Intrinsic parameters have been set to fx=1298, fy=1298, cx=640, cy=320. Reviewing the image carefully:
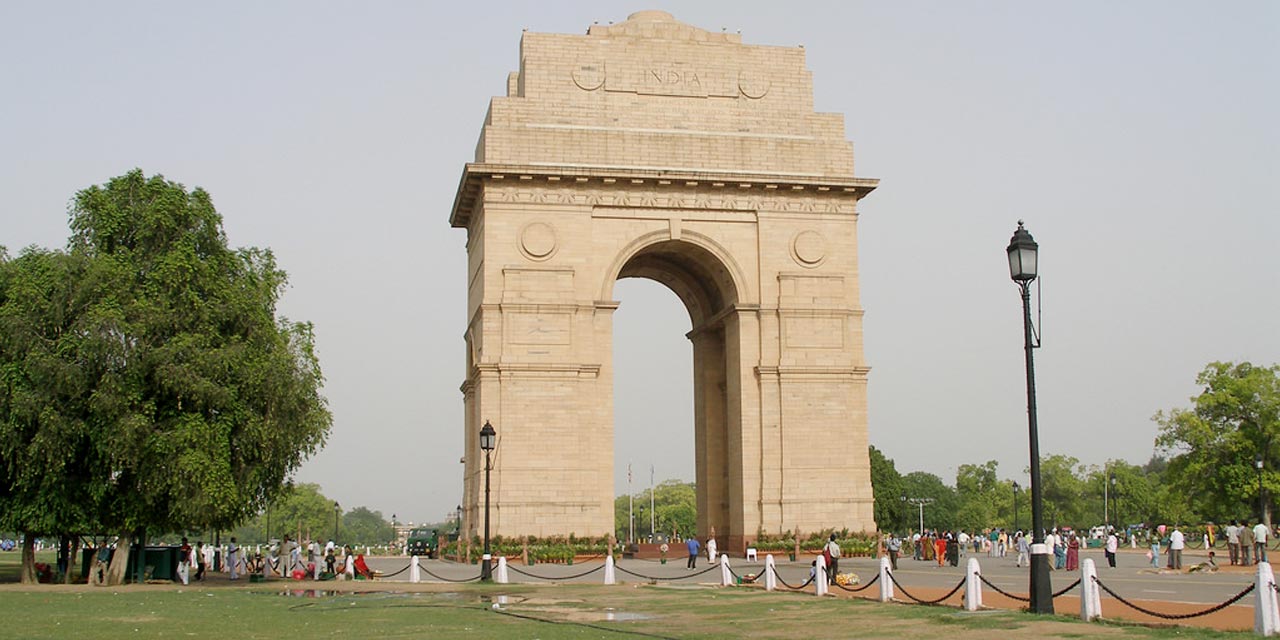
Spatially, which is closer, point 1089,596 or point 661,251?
point 1089,596

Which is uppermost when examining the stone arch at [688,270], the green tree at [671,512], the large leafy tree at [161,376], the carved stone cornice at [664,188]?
the carved stone cornice at [664,188]

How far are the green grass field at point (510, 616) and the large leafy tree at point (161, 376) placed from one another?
2.80 metres

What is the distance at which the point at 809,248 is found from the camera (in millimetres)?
43219

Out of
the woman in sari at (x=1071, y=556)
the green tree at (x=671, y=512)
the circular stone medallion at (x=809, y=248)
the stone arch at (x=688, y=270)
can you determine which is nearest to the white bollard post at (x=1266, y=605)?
the woman in sari at (x=1071, y=556)

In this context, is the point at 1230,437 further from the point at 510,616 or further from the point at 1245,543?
the point at 510,616

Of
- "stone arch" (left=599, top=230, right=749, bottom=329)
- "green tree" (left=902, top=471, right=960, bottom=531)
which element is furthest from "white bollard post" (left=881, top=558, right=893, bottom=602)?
"green tree" (left=902, top=471, right=960, bottom=531)

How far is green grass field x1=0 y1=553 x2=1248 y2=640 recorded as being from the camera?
53.2 ft

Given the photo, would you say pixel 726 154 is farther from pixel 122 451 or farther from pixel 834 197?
pixel 122 451

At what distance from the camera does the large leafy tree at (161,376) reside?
29.4 metres

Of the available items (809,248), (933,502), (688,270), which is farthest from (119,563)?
(933,502)

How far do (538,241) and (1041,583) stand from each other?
2631 centimetres

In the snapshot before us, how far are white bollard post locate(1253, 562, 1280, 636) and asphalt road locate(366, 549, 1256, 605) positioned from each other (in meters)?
6.01

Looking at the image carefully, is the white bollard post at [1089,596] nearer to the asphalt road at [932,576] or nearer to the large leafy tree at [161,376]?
the asphalt road at [932,576]

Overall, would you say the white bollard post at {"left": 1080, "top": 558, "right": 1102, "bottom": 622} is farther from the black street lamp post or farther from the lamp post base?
the black street lamp post
